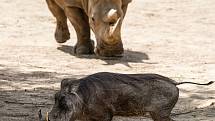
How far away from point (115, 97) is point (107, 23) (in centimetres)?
488

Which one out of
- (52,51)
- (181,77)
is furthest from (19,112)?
(52,51)

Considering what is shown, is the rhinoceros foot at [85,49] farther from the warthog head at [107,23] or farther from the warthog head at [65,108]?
the warthog head at [65,108]

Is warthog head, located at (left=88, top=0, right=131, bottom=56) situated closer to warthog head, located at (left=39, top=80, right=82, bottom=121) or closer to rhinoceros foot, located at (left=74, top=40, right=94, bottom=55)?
rhinoceros foot, located at (left=74, top=40, right=94, bottom=55)

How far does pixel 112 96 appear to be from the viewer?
394 cm

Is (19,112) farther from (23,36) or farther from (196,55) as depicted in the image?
(23,36)

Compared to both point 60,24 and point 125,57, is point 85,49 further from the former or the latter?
point 60,24

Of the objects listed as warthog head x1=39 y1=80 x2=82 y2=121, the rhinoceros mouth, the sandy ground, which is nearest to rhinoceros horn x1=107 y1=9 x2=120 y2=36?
the rhinoceros mouth

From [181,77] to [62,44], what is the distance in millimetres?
3732

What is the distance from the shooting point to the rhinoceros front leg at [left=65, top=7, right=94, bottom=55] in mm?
9867

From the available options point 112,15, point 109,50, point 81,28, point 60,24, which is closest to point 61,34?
point 60,24

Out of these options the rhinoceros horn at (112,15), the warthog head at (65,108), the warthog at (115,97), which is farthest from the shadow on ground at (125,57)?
the warthog head at (65,108)

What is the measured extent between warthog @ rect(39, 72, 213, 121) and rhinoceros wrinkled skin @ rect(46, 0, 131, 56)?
4557 mm

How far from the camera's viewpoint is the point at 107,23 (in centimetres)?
877

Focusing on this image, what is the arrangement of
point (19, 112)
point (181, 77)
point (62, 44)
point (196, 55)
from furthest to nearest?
point (62, 44) < point (196, 55) < point (181, 77) < point (19, 112)
